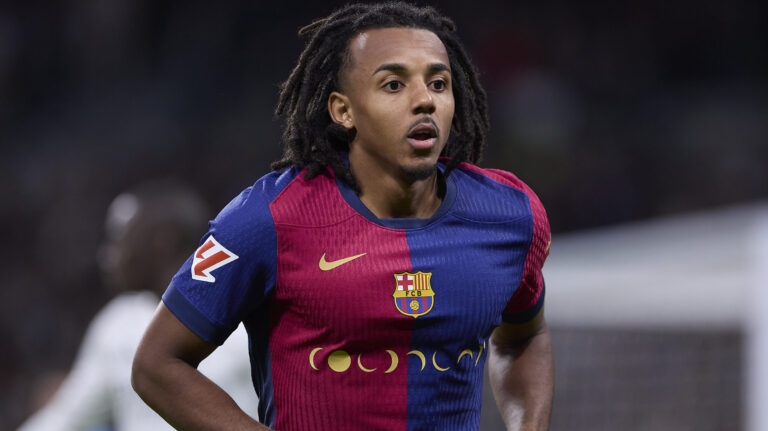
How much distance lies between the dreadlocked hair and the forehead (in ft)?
0.08

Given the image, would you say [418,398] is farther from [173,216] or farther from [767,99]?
[767,99]

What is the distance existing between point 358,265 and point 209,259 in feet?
1.02

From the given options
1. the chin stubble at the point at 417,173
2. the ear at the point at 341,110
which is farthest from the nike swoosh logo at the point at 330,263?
the ear at the point at 341,110

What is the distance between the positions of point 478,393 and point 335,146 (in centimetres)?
66

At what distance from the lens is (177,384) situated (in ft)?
7.14

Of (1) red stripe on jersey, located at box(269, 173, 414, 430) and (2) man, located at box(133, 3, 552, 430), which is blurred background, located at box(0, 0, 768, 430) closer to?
(2) man, located at box(133, 3, 552, 430)

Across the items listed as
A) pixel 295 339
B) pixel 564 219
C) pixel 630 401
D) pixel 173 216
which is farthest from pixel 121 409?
pixel 564 219

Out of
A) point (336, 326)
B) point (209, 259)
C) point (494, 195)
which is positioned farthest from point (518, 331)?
point (209, 259)

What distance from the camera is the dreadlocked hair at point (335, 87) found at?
2369 mm

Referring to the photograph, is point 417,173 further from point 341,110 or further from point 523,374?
point 523,374

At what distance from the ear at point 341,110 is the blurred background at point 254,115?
17.8ft

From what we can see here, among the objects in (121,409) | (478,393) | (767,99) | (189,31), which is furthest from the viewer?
(189,31)

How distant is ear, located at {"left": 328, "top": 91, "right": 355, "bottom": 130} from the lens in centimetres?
236

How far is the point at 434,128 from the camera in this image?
2.26m
